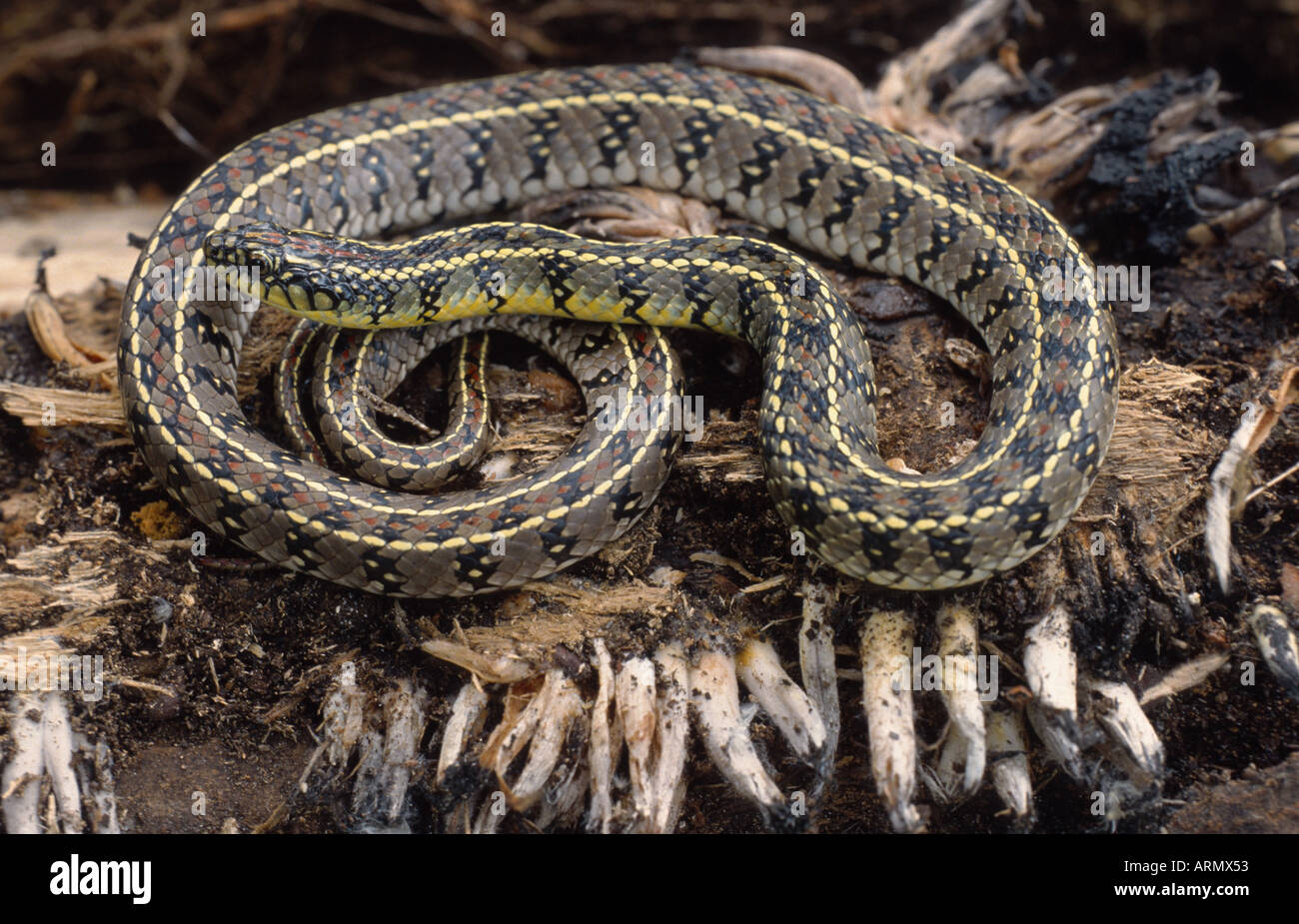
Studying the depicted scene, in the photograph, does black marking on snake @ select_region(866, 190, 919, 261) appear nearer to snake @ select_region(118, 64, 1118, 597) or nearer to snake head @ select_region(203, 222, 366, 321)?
snake @ select_region(118, 64, 1118, 597)

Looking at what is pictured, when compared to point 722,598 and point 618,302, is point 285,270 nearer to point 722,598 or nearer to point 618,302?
point 618,302

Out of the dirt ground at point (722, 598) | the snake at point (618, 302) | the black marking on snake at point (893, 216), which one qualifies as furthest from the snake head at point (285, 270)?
the black marking on snake at point (893, 216)

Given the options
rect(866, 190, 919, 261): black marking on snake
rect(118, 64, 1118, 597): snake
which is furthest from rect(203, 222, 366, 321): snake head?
rect(866, 190, 919, 261): black marking on snake

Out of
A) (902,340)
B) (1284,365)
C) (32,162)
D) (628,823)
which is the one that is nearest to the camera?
(628,823)

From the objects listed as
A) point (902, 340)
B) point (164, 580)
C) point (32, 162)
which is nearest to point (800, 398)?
point (902, 340)

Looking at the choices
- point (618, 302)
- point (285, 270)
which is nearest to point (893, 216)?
point (618, 302)

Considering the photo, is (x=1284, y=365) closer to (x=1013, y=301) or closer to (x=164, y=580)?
(x=1013, y=301)

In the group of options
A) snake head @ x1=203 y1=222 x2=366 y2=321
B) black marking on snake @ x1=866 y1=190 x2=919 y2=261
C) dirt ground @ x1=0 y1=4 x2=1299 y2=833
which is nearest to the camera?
dirt ground @ x1=0 y1=4 x2=1299 y2=833
